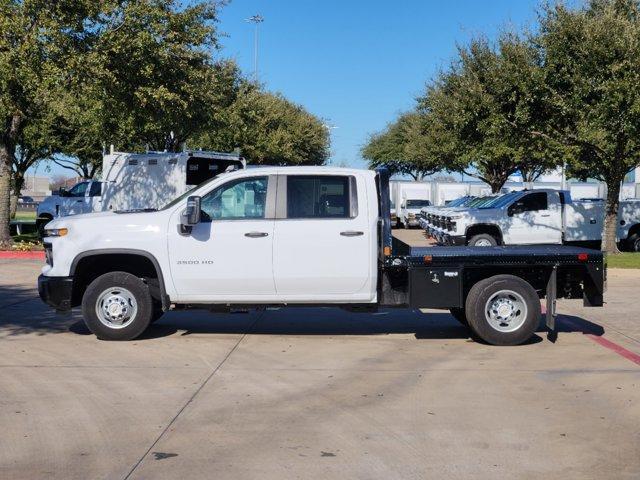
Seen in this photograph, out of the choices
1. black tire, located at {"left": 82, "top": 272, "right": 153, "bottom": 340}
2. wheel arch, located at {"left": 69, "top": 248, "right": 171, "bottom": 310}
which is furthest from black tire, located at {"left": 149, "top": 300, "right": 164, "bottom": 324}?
black tire, located at {"left": 82, "top": 272, "right": 153, "bottom": 340}

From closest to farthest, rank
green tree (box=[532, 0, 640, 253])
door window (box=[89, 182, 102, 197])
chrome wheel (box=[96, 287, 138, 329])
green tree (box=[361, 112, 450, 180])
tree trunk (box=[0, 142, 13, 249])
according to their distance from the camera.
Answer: chrome wheel (box=[96, 287, 138, 329]) → green tree (box=[532, 0, 640, 253]) → tree trunk (box=[0, 142, 13, 249]) → door window (box=[89, 182, 102, 197]) → green tree (box=[361, 112, 450, 180])

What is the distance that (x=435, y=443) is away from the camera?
227 inches

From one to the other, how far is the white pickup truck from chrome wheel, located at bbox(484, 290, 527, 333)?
41.1 ft

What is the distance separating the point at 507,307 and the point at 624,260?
42.8 feet

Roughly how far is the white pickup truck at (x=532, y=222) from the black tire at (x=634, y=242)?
3.40m

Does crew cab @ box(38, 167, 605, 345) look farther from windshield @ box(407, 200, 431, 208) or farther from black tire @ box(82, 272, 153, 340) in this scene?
windshield @ box(407, 200, 431, 208)

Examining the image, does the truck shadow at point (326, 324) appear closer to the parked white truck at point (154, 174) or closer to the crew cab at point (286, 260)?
the crew cab at point (286, 260)

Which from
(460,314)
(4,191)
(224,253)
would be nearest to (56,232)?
(224,253)

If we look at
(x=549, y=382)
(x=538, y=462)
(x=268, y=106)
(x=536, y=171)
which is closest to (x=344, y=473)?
(x=538, y=462)

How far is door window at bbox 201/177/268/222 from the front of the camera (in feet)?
30.2

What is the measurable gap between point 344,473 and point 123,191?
1732 cm

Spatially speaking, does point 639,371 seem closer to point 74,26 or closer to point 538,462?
point 538,462

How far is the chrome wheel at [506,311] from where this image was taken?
9.29 m

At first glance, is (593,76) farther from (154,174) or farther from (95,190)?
(95,190)
